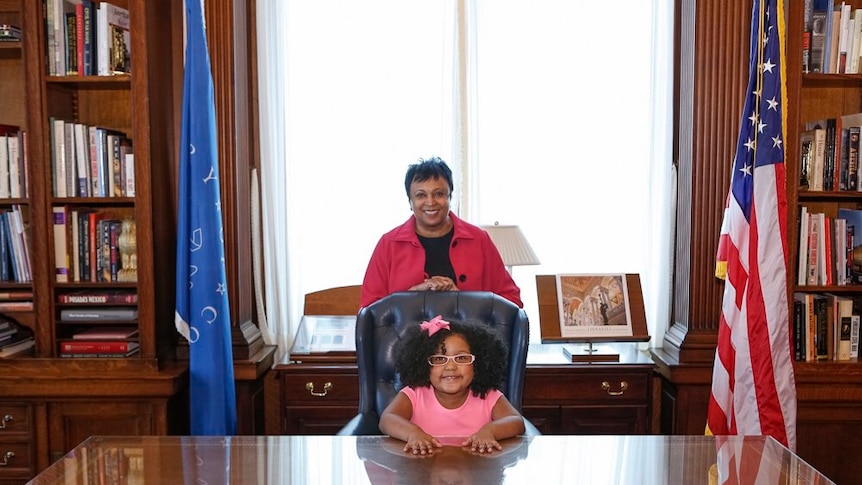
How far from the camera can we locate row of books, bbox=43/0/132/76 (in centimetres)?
302

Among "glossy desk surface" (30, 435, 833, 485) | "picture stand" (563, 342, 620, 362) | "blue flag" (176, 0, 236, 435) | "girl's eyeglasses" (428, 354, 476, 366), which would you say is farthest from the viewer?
"picture stand" (563, 342, 620, 362)

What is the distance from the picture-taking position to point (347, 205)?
3734 millimetres

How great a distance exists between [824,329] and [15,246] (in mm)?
3415

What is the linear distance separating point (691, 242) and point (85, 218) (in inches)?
100

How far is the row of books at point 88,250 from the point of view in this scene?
3.08 metres

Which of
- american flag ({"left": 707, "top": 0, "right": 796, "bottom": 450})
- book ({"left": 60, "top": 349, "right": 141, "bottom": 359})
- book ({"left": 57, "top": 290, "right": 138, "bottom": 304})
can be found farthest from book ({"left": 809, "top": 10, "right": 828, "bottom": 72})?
book ({"left": 60, "top": 349, "right": 141, "bottom": 359})

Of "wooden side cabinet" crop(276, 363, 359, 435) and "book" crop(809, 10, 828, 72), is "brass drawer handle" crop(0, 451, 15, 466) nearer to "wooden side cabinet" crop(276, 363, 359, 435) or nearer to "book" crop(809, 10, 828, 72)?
"wooden side cabinet" crop(276, 363, 359, 435)

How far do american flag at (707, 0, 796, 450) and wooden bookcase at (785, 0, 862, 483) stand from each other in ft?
0.76

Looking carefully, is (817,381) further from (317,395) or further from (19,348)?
(19,348)

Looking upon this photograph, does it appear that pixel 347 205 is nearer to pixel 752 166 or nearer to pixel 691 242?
pixel 691 242

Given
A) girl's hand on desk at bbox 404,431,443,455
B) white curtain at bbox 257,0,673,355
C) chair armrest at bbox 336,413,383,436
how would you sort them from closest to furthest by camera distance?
girl's hand on desk at bbox 404,431,443,455 → chair armrest at bbox 336,413,383,436 → white curtain at bbox 257,0,673,355

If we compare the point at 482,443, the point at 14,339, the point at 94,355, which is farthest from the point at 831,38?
the point at 14,339

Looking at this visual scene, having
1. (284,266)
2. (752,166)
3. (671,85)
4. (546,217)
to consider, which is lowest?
(284,266)

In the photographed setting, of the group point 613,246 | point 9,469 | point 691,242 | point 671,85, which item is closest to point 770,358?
point 691,242
